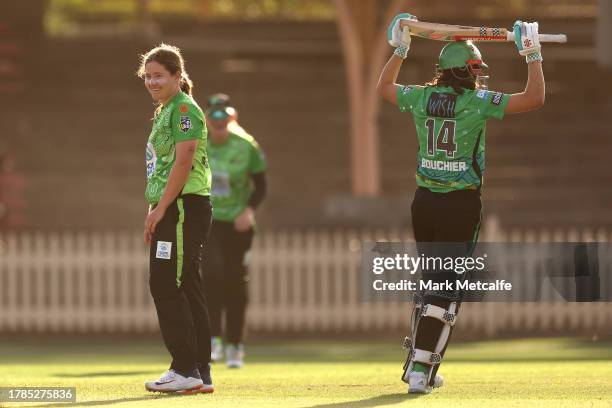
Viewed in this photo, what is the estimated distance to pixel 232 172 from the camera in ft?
34.7

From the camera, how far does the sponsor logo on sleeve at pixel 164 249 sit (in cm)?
734

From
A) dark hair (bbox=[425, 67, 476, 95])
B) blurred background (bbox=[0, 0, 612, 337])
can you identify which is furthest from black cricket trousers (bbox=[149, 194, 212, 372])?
blurred background (bbox=[0, 0, 612, 337])

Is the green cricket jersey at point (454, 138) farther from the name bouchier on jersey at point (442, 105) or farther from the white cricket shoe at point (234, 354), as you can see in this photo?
the white cricket shoe at point (234, 354)

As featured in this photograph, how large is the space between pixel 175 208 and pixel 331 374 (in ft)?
8.61

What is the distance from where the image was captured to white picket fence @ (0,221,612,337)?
15.8 m

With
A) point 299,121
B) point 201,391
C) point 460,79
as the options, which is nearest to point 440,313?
point 460,79

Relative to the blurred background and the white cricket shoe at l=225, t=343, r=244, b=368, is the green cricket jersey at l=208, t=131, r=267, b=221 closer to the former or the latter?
the white cricket shoe at l=225, t=343, r=244, b=368

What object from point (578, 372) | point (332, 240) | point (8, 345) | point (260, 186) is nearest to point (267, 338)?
point (332, 240)

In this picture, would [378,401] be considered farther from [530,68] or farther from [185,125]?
[530,68]

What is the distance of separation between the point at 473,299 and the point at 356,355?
5413 millimetres

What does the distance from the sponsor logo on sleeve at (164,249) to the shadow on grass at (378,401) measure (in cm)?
101

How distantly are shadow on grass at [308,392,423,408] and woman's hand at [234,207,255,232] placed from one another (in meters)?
3.08

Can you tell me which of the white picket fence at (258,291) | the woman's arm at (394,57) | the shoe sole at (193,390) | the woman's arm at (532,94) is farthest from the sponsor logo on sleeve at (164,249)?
the white picket fence at (258,291)

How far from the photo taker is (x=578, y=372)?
9.20 meters
